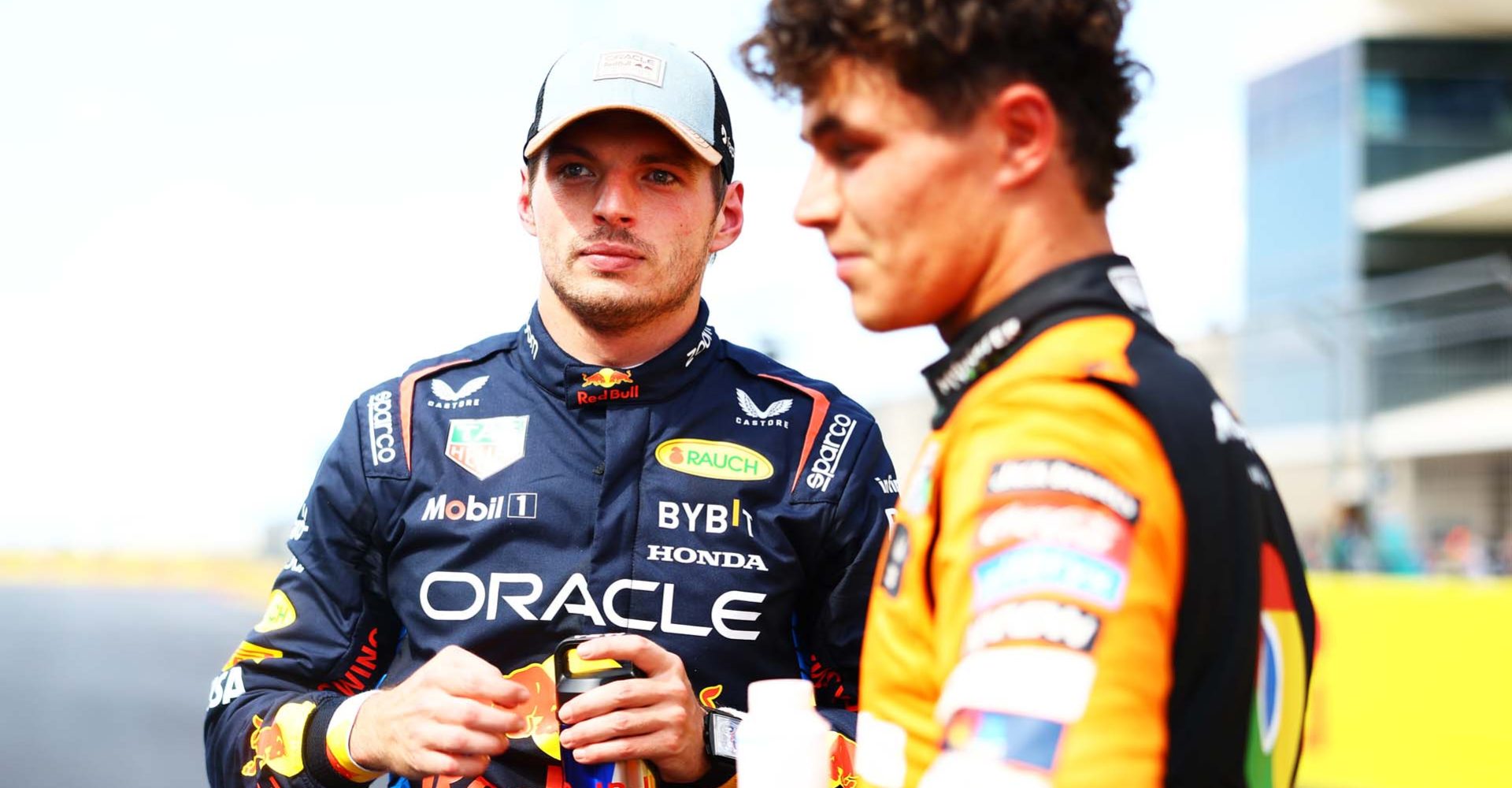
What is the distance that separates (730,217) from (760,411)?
38 centimetres

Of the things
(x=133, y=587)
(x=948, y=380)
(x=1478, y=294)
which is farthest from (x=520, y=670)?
(x=133, y=587)

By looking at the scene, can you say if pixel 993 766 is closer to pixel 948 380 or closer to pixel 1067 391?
→ pixel 1067 391

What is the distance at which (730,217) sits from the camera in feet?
9.77

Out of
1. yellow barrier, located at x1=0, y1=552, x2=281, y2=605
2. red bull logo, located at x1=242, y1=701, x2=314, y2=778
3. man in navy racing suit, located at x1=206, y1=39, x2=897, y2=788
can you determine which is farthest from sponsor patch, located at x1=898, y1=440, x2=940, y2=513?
yellow barrier, located at x1=0, y1=552, x2=281, y2=605

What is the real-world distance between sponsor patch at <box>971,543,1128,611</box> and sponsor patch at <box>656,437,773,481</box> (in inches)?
56.5

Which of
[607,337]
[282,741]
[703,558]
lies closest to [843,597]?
[703,558]

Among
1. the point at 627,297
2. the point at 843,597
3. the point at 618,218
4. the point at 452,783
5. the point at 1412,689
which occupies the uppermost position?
the point at 1412,689

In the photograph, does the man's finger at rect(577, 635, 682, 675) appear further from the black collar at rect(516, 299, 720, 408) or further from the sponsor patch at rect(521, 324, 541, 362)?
the sponsor patch at rect(521, 324, 541, 362)

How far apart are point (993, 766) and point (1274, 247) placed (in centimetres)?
2984

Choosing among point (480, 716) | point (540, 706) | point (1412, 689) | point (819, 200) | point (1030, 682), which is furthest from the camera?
point (1412, 689)

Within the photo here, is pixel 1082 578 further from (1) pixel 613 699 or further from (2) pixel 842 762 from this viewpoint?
(2) pixel 842 762

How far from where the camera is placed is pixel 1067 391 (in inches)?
55.7

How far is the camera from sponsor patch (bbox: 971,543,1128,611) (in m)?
1.32

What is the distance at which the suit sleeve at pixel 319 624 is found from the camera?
2.72 meters
